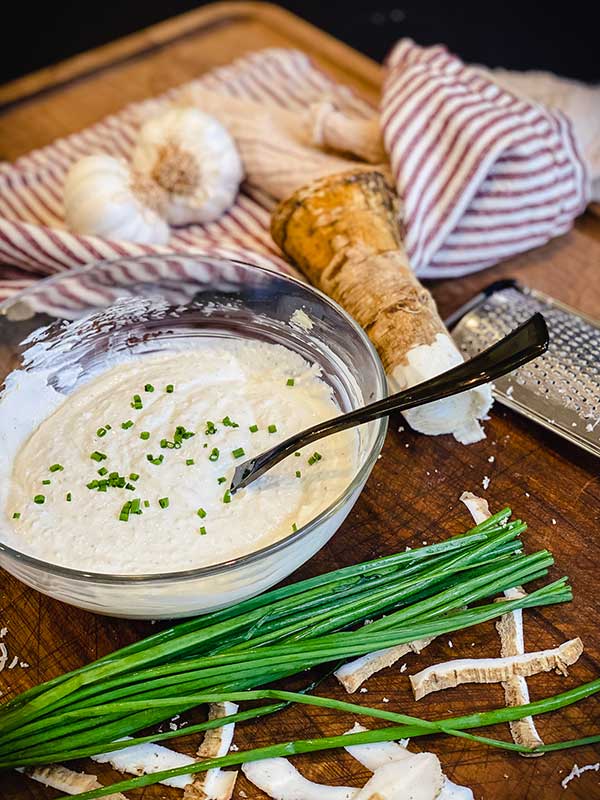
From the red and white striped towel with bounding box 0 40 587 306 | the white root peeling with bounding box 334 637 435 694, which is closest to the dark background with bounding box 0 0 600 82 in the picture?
the red and white striped towel with bounding box 0 40 587 306

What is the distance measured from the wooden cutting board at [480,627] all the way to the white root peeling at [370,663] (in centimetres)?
1

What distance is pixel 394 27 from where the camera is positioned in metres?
3.63

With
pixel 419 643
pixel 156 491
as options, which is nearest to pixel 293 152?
pixel 156 491

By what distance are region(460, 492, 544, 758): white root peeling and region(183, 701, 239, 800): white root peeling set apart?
377mm

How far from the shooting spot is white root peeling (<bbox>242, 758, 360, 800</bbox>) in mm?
1161

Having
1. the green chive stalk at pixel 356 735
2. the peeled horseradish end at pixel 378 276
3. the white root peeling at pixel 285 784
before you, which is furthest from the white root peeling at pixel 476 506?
the white root peeling at pixel 285 784

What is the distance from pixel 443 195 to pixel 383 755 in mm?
1188

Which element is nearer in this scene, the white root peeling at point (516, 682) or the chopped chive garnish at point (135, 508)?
the white root peeling at point (516, 682)

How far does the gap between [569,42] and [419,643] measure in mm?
2973

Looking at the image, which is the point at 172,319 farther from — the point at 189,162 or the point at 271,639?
the point at 271,639

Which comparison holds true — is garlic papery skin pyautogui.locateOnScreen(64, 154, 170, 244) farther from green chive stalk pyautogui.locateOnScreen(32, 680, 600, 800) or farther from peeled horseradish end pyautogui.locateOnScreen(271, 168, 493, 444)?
green chive stalk pyautogui.locateOnScreen(32, 680, 600, 800)

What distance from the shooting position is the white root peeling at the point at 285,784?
1161 mm

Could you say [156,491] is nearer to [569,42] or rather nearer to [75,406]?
[75,406]

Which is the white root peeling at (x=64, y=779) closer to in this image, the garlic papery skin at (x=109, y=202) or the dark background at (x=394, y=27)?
the garlic papery skin at (x=109, y=202)
